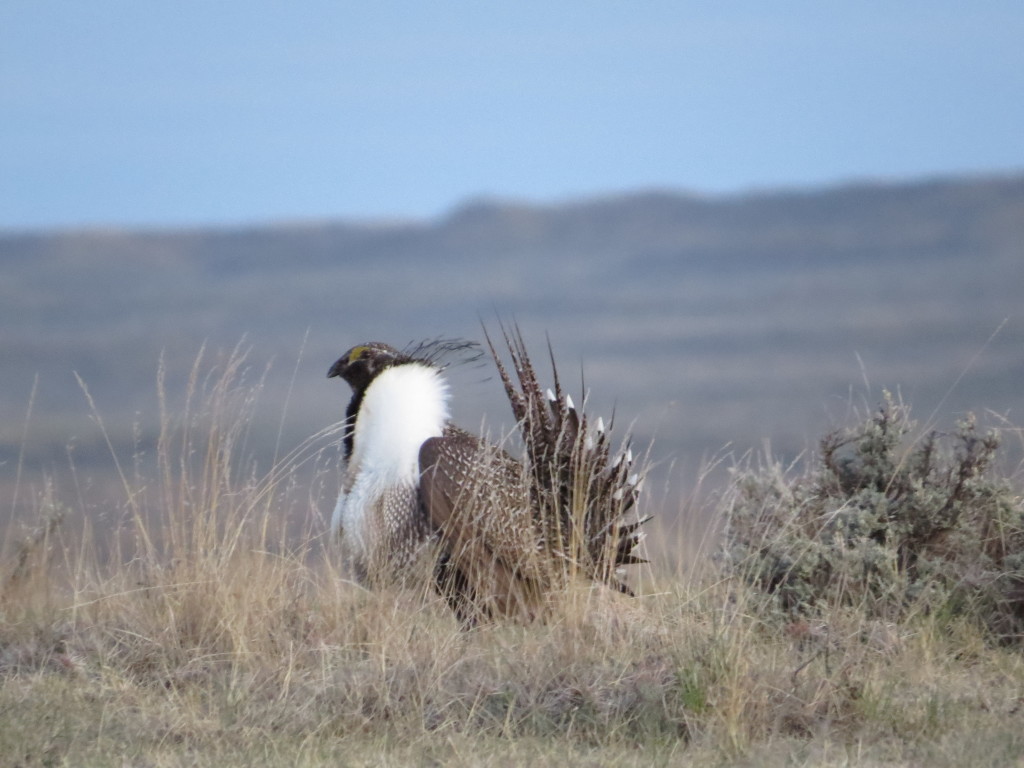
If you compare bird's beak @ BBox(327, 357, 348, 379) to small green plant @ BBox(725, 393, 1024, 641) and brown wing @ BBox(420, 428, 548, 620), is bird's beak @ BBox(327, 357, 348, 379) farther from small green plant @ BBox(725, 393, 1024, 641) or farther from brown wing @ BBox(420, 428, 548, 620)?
small green plant @ BBox(725, 393, 1024, 641)

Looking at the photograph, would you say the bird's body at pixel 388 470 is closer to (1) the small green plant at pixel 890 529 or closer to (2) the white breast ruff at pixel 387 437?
(2) the white breast ruff at pixel 387 437

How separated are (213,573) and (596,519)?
1.67 meters

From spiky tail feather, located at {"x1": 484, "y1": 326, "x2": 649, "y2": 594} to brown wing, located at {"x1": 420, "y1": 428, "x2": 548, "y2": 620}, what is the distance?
113 millimetres

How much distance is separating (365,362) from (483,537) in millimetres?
1097

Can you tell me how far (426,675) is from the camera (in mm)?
4520

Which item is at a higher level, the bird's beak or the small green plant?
the bird's beak

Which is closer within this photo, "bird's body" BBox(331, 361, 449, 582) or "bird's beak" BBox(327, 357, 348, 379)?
"bird's body" BBox(331, 361, 449, 582)

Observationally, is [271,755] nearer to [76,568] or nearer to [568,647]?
[568,647]

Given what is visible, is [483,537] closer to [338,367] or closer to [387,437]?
[387,437]

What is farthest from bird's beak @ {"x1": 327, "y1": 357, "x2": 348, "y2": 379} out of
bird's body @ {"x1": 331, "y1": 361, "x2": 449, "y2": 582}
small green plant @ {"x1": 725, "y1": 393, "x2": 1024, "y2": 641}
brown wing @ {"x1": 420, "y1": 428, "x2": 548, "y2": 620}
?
small green plant @ {"x1": 725, "y1": 393, "x2": 1024, "y2": 641}

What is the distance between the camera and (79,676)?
4.87m

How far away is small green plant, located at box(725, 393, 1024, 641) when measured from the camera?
219 inches

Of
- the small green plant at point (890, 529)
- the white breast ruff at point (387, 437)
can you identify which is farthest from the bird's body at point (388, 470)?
the small green plant at point (890, 529)

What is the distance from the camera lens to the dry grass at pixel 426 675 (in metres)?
4.05
